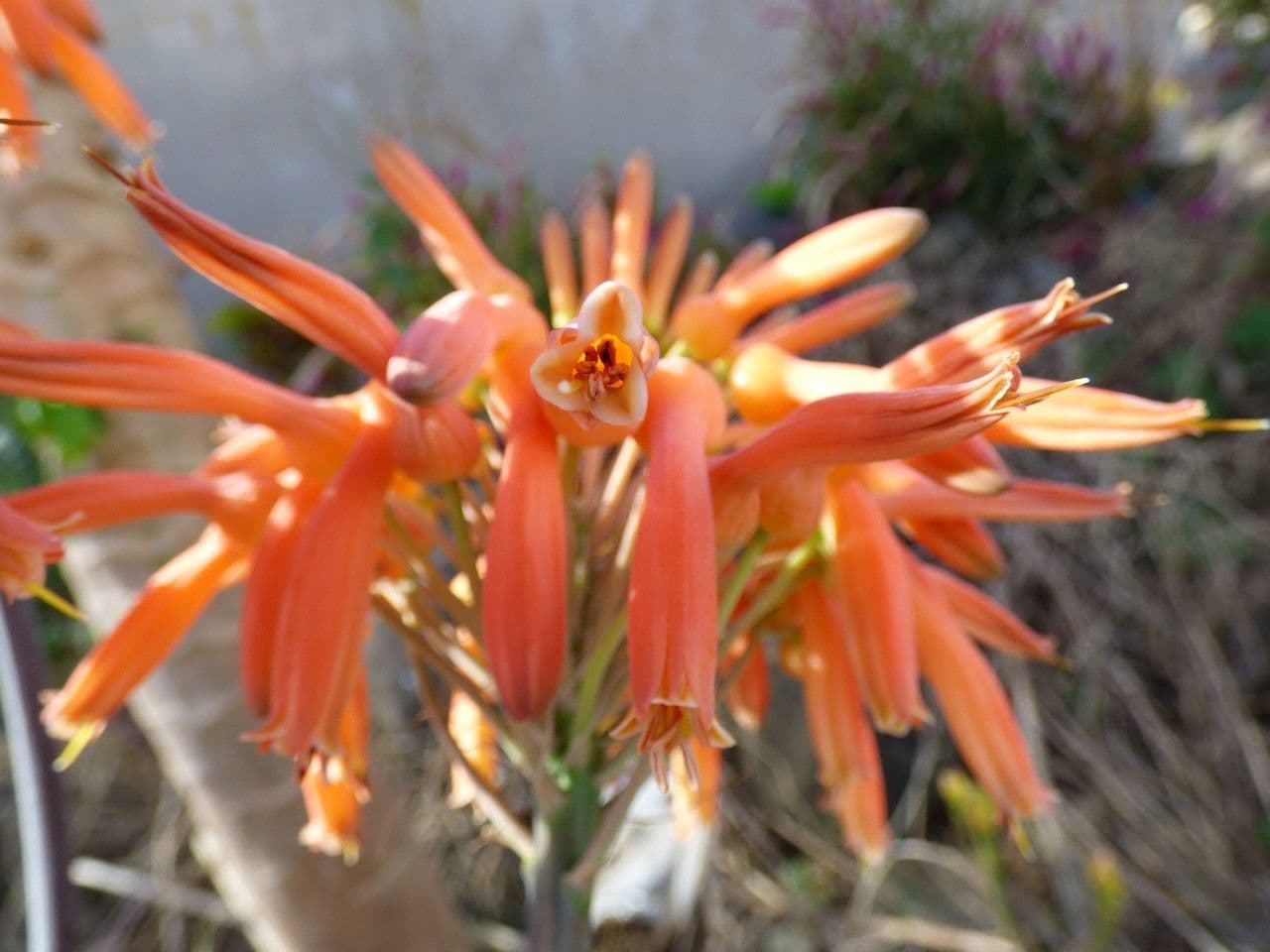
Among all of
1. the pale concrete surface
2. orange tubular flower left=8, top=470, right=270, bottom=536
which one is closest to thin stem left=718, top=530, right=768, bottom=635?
orange tubular flower left=8, top=470, right=270, bottom=536

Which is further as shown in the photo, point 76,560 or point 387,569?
point 76,560

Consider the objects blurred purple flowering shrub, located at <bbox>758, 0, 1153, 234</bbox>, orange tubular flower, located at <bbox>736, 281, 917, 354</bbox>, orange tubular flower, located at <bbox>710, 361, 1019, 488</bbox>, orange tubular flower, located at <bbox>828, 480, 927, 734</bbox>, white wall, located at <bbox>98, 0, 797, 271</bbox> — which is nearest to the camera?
orange tubular flower, located at <bbox>710, 361, 1019, 488</bbox>

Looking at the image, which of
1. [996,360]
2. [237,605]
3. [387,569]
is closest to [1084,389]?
[996,360]

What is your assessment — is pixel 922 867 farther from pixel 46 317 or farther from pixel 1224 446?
pixel 46 317

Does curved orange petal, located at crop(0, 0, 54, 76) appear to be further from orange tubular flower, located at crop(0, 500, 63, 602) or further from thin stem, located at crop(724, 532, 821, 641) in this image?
thin stem, located at crop(724, 532, 821, 641)

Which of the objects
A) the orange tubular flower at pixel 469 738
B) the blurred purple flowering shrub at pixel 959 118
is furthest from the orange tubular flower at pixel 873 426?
the blurred purple flowering shrub at pixel 959 118

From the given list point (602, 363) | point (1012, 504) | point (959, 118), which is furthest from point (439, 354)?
point (959, 118)
